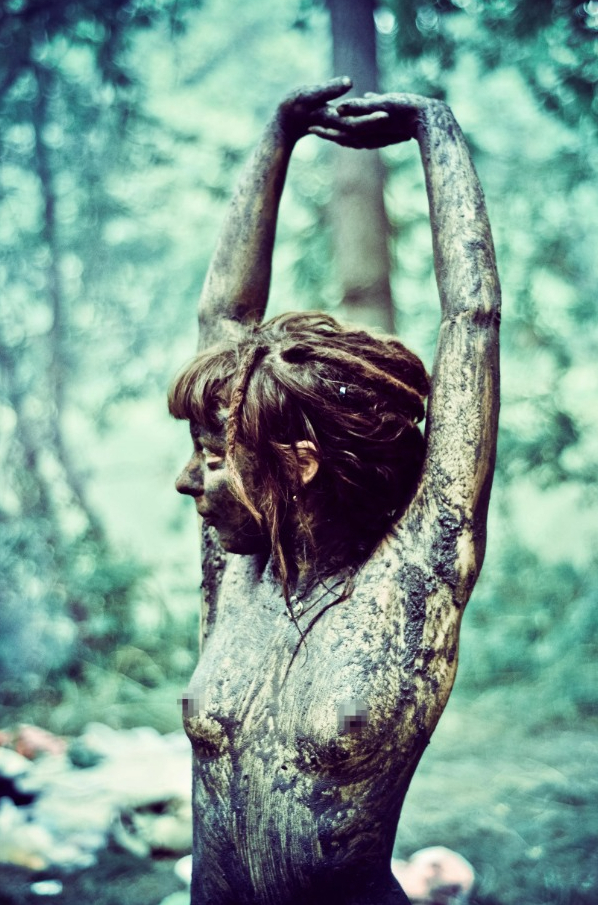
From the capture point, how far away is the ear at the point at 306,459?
141 centimetres

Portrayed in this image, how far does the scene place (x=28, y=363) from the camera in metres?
5.22

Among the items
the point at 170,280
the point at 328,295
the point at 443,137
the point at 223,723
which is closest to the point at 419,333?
the point at 328,295

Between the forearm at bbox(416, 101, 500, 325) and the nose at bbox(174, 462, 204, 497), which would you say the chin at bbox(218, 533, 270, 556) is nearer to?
the nose at bbox(174, 462, 204, 497)

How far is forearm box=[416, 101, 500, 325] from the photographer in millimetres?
1410

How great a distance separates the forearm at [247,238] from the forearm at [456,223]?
0.37m

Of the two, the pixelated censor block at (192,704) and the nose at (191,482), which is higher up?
the nose at (191,482)

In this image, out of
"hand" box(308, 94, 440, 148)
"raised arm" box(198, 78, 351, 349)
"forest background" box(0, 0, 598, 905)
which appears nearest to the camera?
"hand" box(308, 94, 440, 148)

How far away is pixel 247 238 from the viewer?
5.83ft

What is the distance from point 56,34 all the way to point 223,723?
13.8 ft

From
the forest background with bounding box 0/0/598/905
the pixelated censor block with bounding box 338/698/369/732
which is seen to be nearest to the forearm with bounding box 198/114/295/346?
the pixelated censor block with bounding box 338/698/369/732

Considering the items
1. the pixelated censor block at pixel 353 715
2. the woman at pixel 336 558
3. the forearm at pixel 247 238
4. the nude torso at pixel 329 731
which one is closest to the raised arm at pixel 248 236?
the forearm at pixel 247 238

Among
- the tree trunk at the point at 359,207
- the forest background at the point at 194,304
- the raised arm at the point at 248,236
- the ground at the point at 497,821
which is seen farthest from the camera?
the forest background at the point at 194,304

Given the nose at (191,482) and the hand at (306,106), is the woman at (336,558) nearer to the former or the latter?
the nose at (191,482)

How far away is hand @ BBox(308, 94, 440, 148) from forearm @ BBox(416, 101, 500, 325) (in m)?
0.02
